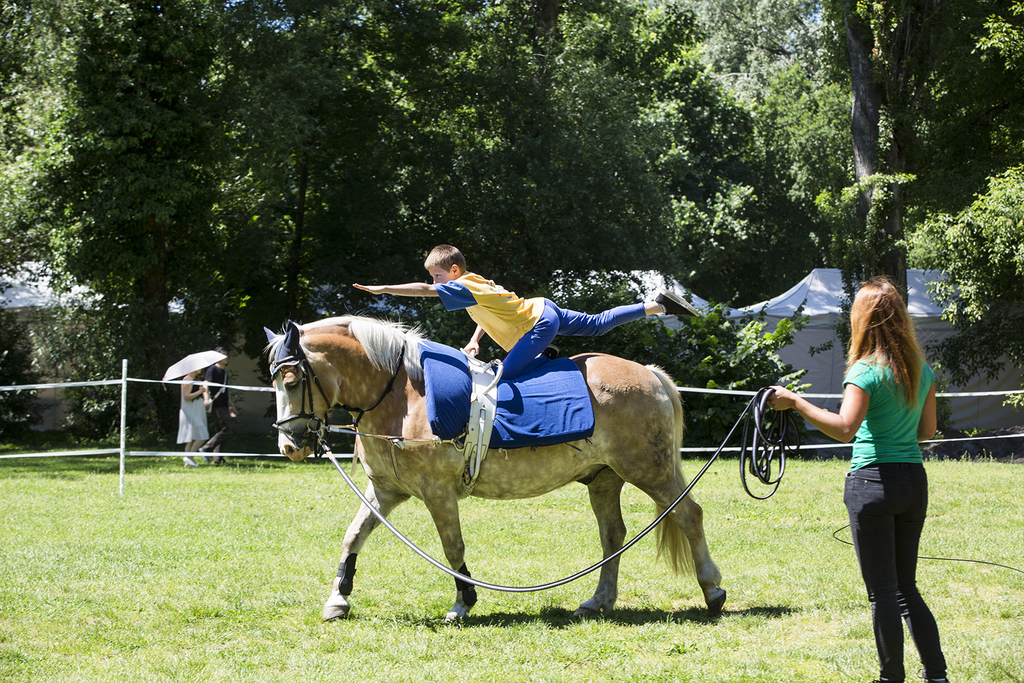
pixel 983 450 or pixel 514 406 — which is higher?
pixel 514 406

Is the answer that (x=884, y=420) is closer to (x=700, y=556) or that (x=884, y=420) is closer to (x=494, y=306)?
(x=700, y=556)

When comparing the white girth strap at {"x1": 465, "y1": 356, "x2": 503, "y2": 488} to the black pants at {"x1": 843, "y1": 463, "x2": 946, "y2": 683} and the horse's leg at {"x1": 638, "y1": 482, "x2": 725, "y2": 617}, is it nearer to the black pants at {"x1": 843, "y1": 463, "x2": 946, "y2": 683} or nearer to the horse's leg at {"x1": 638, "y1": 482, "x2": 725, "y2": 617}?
the horse's leg at {"x1": 638, "y1": 482, "x2": 725, "y2": 617}

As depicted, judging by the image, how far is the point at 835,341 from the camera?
1877cm

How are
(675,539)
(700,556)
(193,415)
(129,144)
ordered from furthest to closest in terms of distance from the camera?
1. (129,144)
2. (193,415)
3. (675,539)
4. (700,556)

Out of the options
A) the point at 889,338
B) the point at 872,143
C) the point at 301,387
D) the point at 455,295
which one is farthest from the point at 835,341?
the point at 301,387

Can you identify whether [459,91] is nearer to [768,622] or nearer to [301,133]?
[301,133]

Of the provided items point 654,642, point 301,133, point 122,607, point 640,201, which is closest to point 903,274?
point 640,201

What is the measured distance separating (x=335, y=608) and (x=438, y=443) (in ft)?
4.10

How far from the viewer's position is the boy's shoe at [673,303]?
507 centimetres

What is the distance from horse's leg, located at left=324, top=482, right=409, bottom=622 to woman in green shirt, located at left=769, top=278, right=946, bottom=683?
2.82 meters

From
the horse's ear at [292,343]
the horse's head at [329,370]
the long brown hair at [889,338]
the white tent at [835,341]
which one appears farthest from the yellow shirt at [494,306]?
the white tent at [835,341]

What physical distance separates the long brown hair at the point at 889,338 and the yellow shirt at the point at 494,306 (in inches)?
83.0

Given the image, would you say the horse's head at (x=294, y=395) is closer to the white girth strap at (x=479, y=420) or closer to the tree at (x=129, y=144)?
the white girth strap at (x=479, y=420)

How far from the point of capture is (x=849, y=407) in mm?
3484
